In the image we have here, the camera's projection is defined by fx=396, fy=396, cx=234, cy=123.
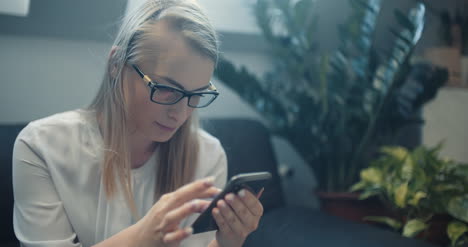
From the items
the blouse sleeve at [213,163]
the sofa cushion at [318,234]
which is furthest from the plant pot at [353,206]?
the blouse sleeve at [213,163]

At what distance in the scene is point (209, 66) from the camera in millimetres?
856

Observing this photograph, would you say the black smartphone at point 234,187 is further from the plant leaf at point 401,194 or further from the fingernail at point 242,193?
the plant leaf at point 401,194

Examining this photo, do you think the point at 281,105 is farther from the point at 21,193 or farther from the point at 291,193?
the point at 21,193

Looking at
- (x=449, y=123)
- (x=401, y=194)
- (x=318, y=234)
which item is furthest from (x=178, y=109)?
(x=449, y=123)

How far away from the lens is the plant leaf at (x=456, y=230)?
3.89ft

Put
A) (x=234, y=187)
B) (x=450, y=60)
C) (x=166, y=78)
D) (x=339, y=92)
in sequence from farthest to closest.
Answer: (x=450, y=60) → (x=339, y=92) → (x=166, y=78) → (x=234, y=187)

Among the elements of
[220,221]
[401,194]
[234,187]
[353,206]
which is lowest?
[353,206]

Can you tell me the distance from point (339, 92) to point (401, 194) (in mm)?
493

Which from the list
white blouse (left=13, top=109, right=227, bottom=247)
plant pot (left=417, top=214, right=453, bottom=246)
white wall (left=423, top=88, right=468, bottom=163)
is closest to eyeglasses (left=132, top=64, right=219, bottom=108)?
white blouse (left=13, top=109, right=227, bottom=247)

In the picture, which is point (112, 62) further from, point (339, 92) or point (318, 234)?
point (339, 92)

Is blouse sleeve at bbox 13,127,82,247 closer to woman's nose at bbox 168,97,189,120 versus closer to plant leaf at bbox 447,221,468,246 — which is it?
woman's nose at bbox 168,97,189,120

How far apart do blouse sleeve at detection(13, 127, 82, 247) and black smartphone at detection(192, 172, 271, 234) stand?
→ 306 millimetres

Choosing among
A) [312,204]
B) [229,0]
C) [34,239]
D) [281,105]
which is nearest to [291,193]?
[312,204]

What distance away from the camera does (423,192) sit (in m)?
1.32
